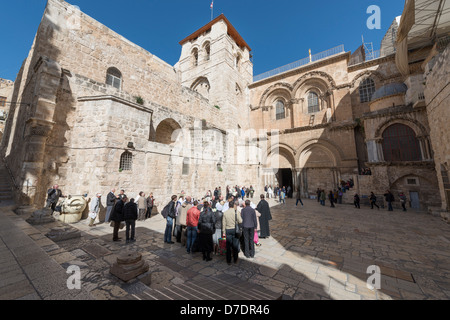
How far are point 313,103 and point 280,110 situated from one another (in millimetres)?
3485

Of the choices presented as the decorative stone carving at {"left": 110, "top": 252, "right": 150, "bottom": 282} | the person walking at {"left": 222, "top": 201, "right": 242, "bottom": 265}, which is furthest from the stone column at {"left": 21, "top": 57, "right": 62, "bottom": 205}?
the person walking at {"left": 222, "top": 201, "right": 242, "bottom": 265}

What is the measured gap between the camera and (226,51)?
63.1ft

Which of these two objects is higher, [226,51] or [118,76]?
[226,51]

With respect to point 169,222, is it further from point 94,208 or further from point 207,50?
point 207,50

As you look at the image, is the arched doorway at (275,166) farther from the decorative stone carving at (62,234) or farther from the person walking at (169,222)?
the decorative stone carving at (62,234)

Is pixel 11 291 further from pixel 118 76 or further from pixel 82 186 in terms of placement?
pixel 118 76

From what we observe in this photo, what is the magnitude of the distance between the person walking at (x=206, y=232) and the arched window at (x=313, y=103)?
18.1 meters

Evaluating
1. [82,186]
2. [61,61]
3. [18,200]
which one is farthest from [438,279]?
[61,61]

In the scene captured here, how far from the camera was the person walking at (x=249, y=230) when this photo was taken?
4523mm

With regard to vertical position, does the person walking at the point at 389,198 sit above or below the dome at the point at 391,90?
below

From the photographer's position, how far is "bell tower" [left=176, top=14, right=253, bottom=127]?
18766 millimetres

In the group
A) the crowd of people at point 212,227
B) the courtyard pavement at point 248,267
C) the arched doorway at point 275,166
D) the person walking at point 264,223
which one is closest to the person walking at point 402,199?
the courtyard pavement at point 248,267

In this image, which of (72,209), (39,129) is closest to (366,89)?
(72,209)
